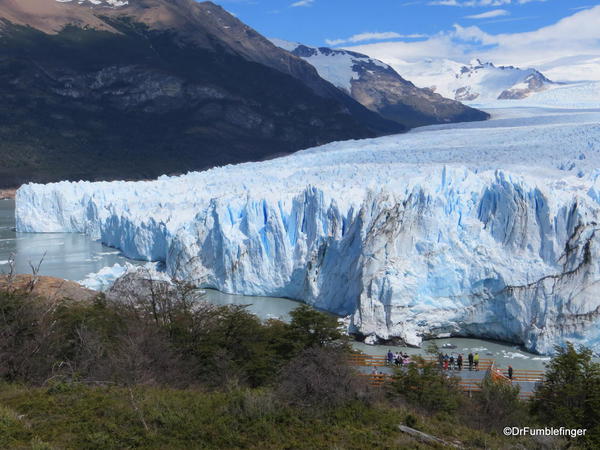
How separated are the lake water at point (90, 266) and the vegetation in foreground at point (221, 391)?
324 centimetres

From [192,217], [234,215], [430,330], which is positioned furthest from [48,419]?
[192,217]

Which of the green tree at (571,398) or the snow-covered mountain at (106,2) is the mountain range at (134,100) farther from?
the green tree at (571,398)

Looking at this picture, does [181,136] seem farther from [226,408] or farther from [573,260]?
[226,408]

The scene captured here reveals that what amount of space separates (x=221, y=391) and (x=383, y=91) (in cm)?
13502

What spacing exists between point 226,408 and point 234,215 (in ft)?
47.1

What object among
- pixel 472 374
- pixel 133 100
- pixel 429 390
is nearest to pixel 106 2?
pixel 133 100

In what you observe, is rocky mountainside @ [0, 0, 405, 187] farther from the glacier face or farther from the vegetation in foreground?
the vegetation in foreground

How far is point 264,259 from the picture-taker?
2128 cm

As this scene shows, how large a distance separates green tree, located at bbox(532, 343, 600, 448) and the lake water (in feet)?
15.9

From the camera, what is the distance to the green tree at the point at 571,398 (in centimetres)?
930

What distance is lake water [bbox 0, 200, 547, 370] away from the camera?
16.0 m

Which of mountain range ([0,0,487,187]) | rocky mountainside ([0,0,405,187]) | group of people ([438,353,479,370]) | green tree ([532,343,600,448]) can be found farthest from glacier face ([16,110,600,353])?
mountain range ([0,0,487,187])

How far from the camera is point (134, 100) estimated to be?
87375 mm

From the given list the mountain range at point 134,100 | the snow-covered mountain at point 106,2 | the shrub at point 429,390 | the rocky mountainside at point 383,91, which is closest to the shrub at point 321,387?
the shrub at point 429,390
